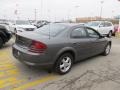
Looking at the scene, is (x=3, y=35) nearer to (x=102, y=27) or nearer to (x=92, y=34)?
(x=92, y=34)

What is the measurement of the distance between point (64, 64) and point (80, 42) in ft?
3.10

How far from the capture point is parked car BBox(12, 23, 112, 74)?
457 centimetres

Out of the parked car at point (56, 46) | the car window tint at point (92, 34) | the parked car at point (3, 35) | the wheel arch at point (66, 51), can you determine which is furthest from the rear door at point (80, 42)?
the parked car at point (3, 35)

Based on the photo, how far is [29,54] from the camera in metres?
4.59

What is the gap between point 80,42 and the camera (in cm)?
560

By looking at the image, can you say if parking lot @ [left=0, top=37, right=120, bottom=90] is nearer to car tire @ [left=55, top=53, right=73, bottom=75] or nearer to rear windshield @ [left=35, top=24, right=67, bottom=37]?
car tire @ [left=55, top=53, right=73, bottom=75]

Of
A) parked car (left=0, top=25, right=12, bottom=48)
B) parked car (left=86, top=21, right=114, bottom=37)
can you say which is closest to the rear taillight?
parked car (left=0, top=25, right=12, bottom=48)

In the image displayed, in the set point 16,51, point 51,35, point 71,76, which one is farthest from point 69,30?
point 16,51

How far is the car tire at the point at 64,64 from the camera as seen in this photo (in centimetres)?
499

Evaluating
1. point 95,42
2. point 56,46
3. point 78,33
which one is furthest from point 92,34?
point 56,46

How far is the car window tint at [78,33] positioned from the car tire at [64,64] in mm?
690

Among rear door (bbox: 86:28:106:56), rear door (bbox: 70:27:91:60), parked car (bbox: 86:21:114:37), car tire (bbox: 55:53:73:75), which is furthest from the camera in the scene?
parked car (bbox: 86:21:114:37)

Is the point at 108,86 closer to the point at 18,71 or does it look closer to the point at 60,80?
the point at 60,80

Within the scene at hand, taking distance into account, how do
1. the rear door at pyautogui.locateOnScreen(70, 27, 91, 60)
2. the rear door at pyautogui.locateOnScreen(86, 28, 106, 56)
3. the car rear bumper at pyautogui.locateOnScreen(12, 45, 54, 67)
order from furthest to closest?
the rear door at pyautogui.locateOnScreen(86, 28, 106, 56) → the rear door at pyautogui.locateOnScreen(70, 27, 91, 60) → the car rear bumper at pyautogui.locateOnScreen(12, 45, 54, 67)
